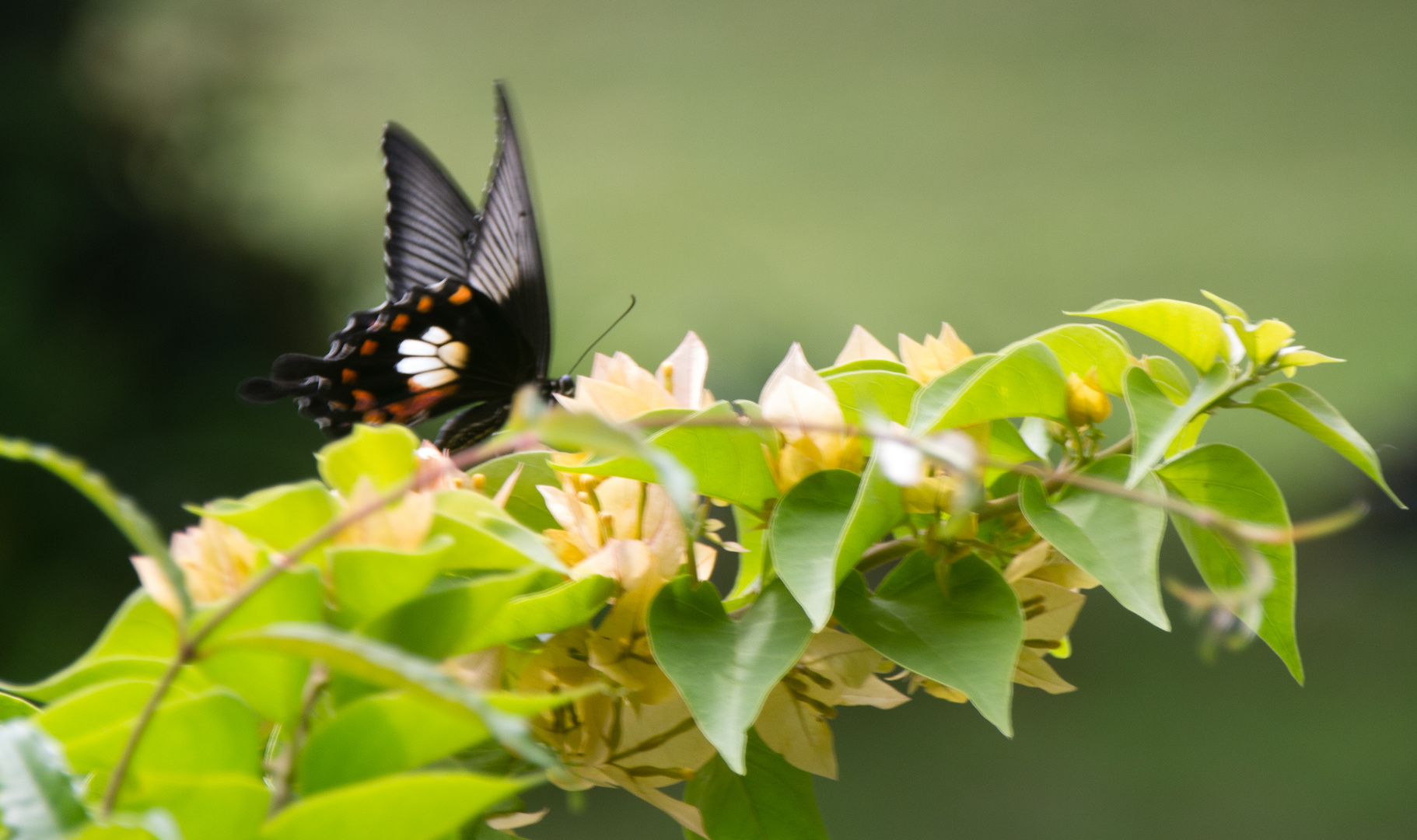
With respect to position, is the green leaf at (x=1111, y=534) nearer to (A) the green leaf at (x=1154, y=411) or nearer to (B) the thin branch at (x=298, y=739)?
(A) the green leaf at (x=1154, y=411)

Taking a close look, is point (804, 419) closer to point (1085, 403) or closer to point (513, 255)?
point (1085, 403)

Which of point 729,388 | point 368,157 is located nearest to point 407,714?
point 729,388

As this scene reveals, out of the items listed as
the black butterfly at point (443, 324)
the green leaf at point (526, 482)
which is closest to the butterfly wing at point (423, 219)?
the black butterfly at point (443, 324)

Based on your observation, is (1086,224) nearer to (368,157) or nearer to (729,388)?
(729,388)

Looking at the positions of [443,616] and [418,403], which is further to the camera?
[418,403]

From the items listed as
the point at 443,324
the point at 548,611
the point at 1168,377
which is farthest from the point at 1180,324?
the point at 443,324
